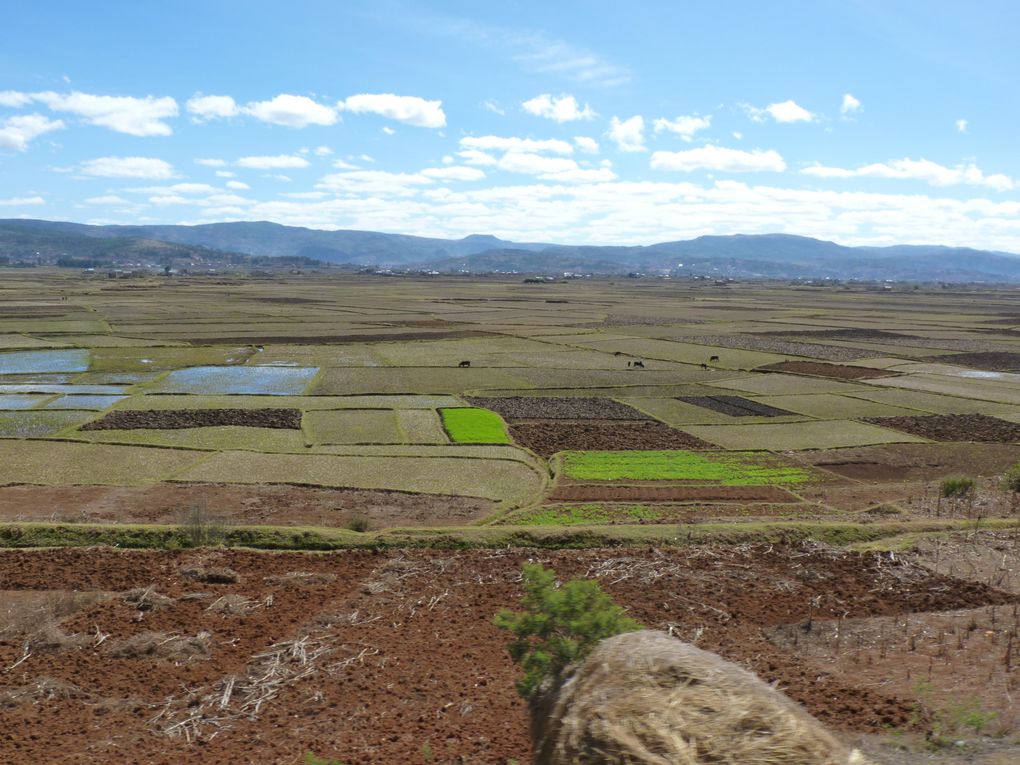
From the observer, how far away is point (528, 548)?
18438 millimetres

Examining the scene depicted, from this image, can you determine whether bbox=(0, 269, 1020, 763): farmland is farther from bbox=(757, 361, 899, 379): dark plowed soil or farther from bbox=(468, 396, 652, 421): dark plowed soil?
bbox=(757, 361, 899, 379): dark plowed soil

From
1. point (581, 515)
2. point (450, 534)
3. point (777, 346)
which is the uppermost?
point (777, 346)

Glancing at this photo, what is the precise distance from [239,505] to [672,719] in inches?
725

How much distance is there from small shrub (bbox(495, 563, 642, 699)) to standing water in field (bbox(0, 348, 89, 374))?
1919 inches

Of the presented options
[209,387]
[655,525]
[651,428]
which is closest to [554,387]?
[651,428]

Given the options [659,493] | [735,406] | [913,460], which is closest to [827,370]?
[735,406]

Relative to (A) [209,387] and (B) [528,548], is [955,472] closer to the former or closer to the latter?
(B) [528,548]

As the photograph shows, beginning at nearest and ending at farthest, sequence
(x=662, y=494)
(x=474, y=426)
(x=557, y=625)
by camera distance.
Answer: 1. (x=557, y=625)
2. (x=662, y=494)
3. (x=474, y=426)

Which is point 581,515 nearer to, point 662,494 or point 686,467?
→ point 662,494

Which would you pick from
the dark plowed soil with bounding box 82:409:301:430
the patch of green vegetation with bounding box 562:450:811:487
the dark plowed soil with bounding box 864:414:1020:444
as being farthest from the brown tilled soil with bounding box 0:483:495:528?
the dark plowed soil with bounding box 864:414:1020:444

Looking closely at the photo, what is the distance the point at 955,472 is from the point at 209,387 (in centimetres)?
3746

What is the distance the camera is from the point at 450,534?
1897 cm

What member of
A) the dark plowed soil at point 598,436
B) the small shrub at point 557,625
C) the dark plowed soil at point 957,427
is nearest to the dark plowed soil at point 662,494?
the dark plowed soil at point 598,436

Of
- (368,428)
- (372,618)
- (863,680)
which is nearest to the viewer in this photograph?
(863,680)
